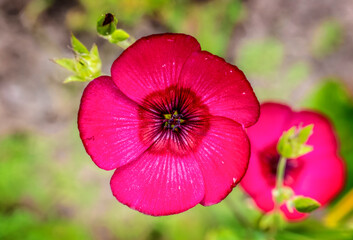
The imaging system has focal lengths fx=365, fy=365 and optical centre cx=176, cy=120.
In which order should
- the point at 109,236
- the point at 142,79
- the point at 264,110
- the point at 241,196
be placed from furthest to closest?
the point at 109,236 → the point at 241,196 → the point at 264,110 → the point at 142,79

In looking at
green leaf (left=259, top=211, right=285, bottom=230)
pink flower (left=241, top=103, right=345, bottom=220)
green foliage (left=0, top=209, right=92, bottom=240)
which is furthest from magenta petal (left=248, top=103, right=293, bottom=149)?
green foliage (left=0, top=209, right=92, bottom=240)

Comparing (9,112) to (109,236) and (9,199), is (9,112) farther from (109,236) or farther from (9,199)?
(109,236)

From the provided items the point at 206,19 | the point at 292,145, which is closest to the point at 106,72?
the point at 206,19

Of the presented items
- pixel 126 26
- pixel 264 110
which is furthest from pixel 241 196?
pixel 126 26

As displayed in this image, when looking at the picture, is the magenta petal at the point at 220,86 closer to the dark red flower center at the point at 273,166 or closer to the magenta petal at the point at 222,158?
the magenta petal at the point at 222,158

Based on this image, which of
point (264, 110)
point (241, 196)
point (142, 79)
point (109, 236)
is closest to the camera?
point (142, 79)

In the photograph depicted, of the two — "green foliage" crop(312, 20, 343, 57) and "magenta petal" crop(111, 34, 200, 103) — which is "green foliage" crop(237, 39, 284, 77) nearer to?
"green foliage" crop(312, 20, 343, 57)
